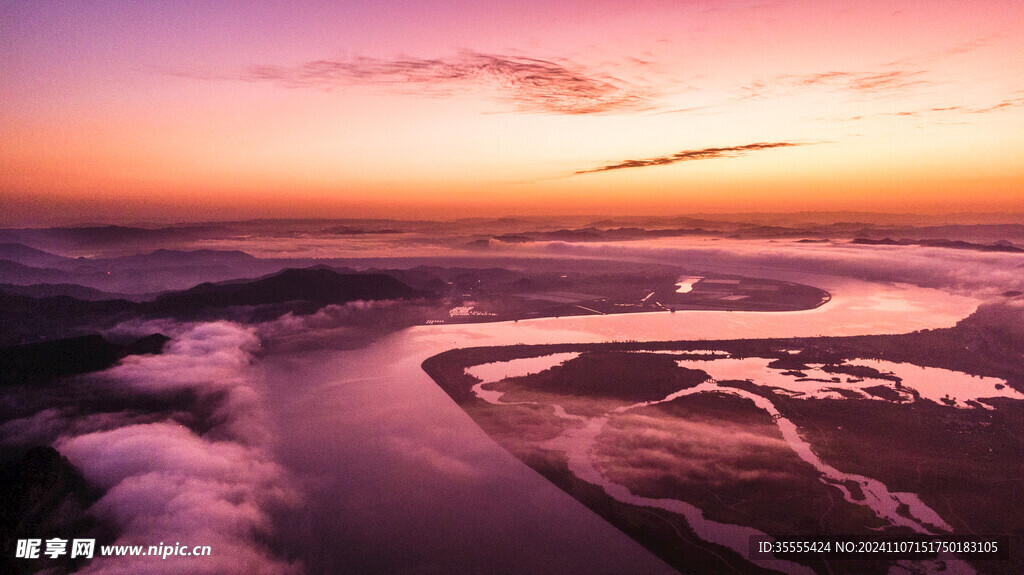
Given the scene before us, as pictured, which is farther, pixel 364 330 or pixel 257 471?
pixel 364 330

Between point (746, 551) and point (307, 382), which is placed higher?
point (746, 551)

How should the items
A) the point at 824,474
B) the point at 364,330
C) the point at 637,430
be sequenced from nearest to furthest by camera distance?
the point at 824,474
the point at 637,430
the point at 364,330

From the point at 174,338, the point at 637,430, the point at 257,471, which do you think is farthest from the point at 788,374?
the point at 174,338

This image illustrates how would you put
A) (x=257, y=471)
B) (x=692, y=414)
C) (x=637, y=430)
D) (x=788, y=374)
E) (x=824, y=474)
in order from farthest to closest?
(x=788, y=374), (x=692, y=414), (x=637, y=430), (x=257, y=471), (x=824, y=474)

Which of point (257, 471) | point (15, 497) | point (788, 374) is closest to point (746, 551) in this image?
point (257, 471)

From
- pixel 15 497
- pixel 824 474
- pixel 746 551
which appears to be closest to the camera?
pixel 746 551

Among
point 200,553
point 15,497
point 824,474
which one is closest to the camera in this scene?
point 200,553

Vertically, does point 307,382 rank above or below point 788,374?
below

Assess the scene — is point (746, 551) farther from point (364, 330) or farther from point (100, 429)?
point (364, 330)

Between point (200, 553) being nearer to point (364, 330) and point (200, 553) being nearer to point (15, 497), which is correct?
point (15, 497)
